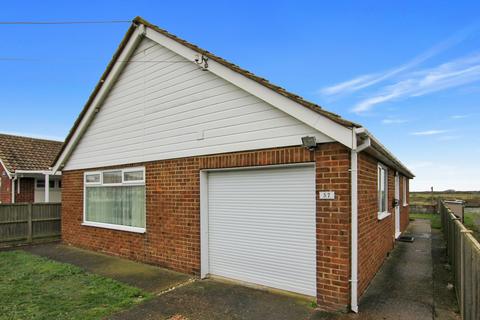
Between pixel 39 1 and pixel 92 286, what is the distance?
811cm

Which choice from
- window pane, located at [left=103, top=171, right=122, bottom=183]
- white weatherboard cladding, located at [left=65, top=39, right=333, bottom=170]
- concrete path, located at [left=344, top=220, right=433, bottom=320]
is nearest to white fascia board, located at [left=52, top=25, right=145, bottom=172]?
white weatherboard cladding, located at [left=65, top=39, right=333, bottom=170]

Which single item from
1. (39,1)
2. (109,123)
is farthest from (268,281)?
(39,1)

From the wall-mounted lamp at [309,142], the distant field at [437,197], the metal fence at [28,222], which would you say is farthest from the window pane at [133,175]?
the distant field at [437,197]

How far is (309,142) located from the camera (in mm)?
5141

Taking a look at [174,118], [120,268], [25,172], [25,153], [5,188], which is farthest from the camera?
[25,153]

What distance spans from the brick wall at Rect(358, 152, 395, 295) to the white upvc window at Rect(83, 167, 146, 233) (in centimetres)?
541

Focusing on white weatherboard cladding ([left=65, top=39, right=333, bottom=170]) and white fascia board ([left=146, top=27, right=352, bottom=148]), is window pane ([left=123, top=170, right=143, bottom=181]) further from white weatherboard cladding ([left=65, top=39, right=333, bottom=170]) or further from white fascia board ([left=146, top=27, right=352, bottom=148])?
white fascia board ([left=146, top=27, right=352, bottom=148])

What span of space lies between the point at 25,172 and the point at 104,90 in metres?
9.13

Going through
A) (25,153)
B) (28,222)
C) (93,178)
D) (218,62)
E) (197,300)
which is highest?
(218,62)

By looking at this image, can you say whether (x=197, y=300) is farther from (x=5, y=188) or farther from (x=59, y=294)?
(x=5, y=188)

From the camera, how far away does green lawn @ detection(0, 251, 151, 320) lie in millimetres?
4994

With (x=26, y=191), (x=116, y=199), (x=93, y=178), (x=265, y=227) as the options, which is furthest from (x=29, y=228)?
(x=265, y=227)

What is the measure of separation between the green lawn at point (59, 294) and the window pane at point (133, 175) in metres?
2.60

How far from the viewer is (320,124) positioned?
4.99m
